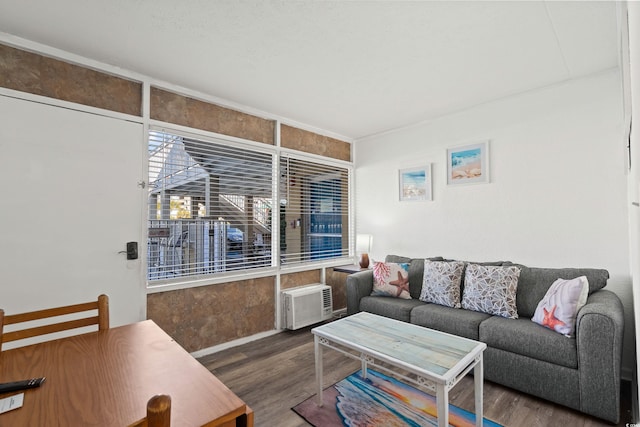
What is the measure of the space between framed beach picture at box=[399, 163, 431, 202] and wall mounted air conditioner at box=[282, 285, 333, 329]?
1.57 meters

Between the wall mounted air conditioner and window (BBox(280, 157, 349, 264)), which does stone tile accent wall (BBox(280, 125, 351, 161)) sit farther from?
the wall mounted air conditioner

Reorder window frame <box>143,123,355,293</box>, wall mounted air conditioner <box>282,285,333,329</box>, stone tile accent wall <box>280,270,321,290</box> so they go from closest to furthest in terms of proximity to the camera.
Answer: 1. window frame <box>143,123,355,293</box>
2. wall mounted air conditioner <box>282,285,333,329</box>
3. stone tile accent wall <box>280,270,321,290</box>

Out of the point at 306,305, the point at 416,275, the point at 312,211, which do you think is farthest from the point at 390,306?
the point at 312,211

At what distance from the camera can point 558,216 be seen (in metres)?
2.76

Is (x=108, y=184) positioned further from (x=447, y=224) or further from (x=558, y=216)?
(x=558, y=216)

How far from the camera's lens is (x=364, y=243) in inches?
160

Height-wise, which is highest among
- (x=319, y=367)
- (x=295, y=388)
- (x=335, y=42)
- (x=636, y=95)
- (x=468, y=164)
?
(x=335, y=42)

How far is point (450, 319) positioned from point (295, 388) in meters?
1.40

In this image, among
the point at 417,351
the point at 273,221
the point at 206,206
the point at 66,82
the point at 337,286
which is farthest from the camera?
the point at 337,286

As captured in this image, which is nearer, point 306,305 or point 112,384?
point 112,384

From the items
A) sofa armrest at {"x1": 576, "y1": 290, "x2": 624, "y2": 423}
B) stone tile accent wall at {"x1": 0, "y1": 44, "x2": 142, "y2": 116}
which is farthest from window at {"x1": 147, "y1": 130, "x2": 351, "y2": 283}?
sofa armrest at {"x1": 576, "y1": 290, "x2": 624, "y2": 423}

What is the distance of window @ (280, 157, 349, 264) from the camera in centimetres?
370

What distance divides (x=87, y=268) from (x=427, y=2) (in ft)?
9.77

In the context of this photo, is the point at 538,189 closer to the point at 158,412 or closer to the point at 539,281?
the point at 539,281
